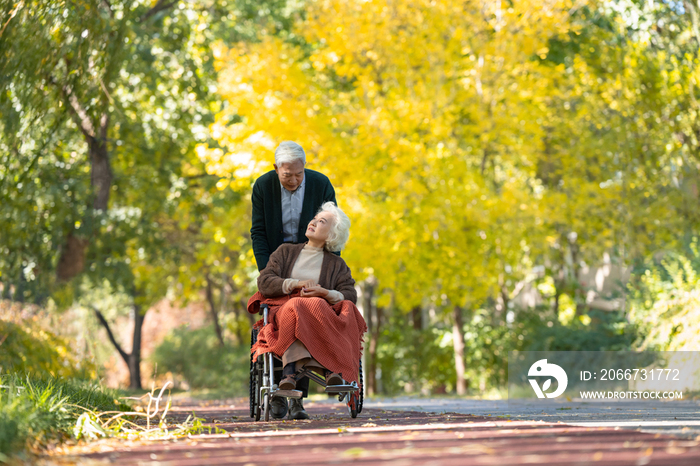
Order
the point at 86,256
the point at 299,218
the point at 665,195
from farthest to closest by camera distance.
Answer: the point at 86,256
the point at 665,195
the point at 299,218

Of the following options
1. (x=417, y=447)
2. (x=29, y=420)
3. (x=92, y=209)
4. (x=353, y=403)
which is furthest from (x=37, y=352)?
(x=417, y=447)

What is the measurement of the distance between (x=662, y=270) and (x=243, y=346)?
11.0 metres

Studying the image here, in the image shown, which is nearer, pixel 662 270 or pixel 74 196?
Answer: pixel 662 270

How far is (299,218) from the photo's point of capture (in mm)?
5125

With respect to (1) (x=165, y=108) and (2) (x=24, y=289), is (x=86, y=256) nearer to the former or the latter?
(2) (x=24, y=289)

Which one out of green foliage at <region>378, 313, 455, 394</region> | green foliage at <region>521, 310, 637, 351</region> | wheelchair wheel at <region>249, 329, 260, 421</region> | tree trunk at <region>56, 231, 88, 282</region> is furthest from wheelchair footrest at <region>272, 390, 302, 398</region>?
tree trunk at <region>56, 231, 88, 282</region>

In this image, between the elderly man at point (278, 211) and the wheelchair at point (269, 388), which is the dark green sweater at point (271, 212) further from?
the wheelchair at point (269, 388)

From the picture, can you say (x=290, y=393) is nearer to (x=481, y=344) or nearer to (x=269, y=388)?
(x=269, y=388)

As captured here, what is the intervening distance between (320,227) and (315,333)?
767mm

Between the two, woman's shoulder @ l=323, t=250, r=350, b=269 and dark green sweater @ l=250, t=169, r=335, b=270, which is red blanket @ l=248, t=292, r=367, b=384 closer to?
woman's shoulder @ l=323, t=250, r=350, b=269

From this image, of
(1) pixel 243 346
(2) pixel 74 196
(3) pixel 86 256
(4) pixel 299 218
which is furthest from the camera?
(1) pixel 243 346

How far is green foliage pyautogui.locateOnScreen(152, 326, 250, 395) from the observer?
1658cm

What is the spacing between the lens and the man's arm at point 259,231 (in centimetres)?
507

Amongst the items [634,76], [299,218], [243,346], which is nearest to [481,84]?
[634,76]
